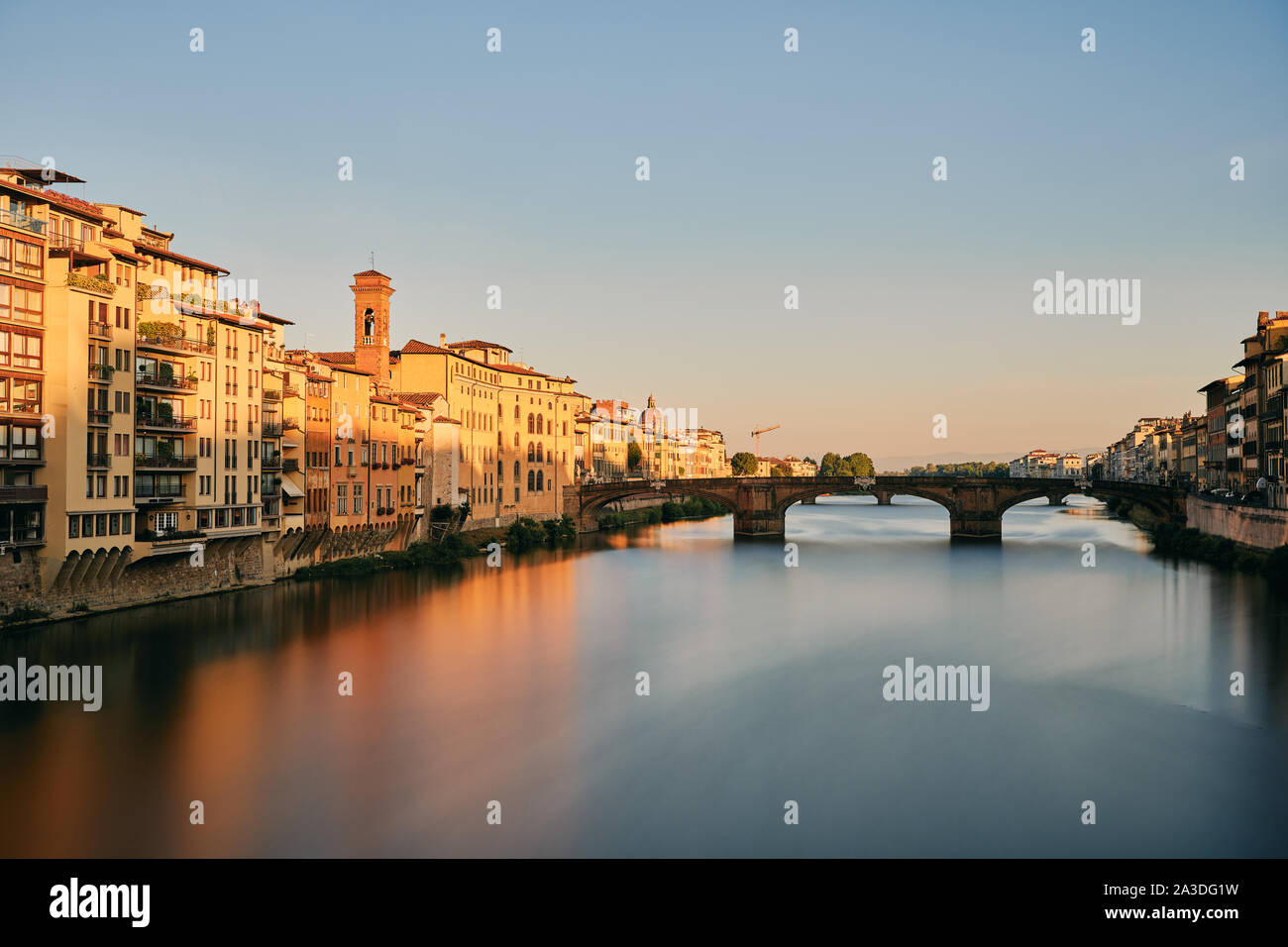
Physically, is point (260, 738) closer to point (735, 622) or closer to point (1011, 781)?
point (1011, 781)

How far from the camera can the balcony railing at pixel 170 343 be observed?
33250 millimetres

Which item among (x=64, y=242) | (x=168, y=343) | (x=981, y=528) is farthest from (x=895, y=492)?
(x=64, y=242)

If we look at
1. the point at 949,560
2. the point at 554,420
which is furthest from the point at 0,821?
the point at 554,420

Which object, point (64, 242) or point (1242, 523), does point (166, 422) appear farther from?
point (1242, 523)

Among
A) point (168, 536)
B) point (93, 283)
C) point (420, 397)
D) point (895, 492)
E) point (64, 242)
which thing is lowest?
point (168, 536)

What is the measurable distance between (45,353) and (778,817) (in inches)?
1033

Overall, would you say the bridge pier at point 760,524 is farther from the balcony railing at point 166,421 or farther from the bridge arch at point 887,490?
the balcony railing at point 166,421

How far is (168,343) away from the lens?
3431 centimetres

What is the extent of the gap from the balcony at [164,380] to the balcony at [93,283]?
3.23m

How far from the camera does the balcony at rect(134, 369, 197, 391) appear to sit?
33.2 m

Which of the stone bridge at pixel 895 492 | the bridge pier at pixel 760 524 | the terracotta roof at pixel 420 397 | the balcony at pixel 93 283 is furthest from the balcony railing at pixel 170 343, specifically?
the bridge pier at pixel 760 524

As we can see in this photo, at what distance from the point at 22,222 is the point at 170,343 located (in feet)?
23.0

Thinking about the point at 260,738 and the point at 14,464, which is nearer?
the point at 260,738

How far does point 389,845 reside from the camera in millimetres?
16156
